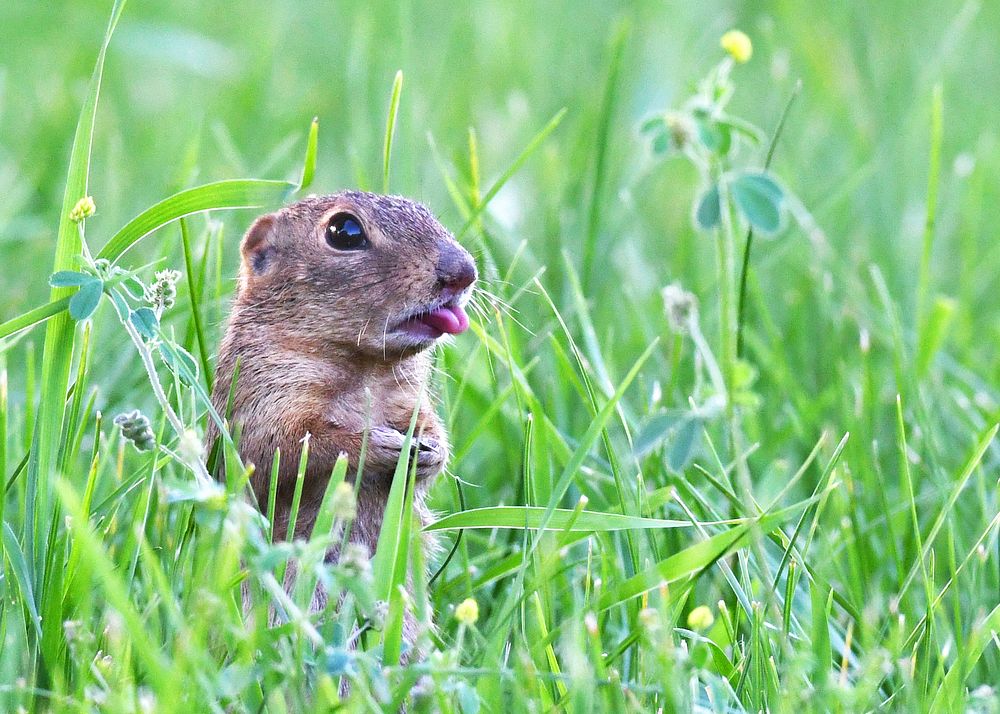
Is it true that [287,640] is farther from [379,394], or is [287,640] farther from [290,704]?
[379,394]

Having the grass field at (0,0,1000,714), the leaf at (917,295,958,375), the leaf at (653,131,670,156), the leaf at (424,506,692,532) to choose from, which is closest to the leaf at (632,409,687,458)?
the grass field at (0,0,1000,714)

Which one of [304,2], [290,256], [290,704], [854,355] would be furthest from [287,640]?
[304,2]

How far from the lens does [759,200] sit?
3031mm

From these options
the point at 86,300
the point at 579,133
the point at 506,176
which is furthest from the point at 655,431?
the point at 579,133

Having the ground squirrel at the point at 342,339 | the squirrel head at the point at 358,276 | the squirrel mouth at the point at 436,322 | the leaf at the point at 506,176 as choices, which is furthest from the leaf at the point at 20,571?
the leaf at the point at 506,176

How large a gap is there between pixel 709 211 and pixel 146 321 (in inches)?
48.3

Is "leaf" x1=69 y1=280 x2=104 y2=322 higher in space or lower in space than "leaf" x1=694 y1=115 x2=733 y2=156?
lower

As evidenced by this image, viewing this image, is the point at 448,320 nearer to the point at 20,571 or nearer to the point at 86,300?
the point at 86,300

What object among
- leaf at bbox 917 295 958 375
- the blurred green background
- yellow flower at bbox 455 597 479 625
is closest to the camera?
yellow flower at bbox 455 597 479 625

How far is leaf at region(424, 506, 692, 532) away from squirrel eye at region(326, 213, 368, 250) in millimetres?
899

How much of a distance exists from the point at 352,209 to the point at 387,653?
142 cm

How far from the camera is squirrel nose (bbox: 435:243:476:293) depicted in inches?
126

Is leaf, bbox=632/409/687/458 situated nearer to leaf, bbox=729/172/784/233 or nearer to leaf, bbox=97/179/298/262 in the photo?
leaf, bbox=729/172/784/233

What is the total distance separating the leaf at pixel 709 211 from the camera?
300 cm
